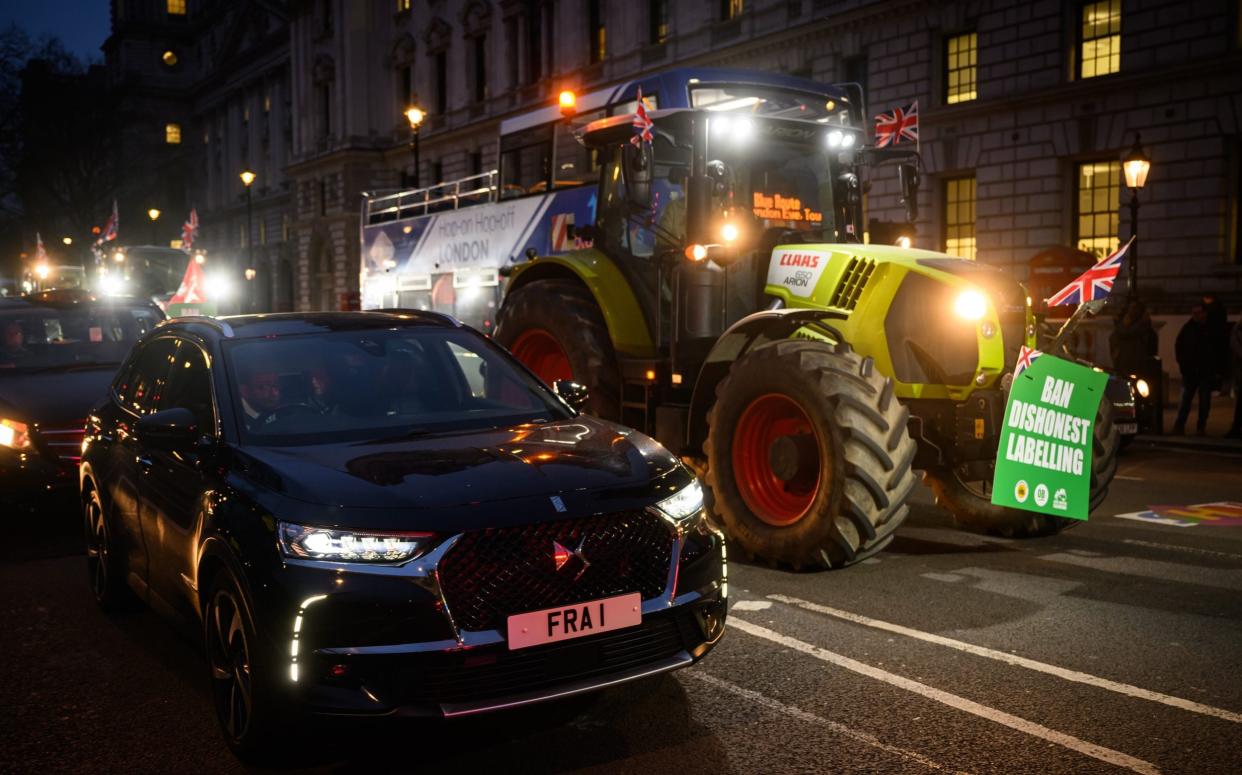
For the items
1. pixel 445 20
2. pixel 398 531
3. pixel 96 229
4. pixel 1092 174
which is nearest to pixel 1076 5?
pixel 1092 174

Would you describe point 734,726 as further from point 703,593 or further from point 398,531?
point 398,531

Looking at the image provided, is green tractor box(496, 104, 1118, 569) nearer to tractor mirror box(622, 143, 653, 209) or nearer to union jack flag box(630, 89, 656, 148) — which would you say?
tractor mirror box(622, 143, 653, 209)

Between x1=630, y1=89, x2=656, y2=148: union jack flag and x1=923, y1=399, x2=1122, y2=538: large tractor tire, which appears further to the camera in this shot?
x1=630, y1=89, x2=656, y2=148: union jack flag

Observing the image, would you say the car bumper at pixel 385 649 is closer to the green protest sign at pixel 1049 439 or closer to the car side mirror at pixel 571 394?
the car side mirror at pixel 571 394

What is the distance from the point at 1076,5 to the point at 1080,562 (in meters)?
21.8

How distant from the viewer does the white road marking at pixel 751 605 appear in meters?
6.66

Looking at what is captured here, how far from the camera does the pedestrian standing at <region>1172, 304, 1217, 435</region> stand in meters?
16.9

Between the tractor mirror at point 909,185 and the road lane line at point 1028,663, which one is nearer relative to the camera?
the road lane line at point 1028,663

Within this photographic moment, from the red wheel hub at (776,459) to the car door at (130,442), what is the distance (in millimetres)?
3640

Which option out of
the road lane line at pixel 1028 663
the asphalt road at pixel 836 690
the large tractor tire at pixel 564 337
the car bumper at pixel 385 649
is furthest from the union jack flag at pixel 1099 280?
the car bumper at pixel 385 649

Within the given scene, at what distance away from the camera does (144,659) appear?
5.96m

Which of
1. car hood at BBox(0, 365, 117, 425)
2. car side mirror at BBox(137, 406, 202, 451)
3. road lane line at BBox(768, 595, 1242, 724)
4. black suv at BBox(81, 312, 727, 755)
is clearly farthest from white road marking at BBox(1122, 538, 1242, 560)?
car hood at BBox(0, 365, 117, 425)

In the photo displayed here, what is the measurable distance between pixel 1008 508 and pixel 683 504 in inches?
184

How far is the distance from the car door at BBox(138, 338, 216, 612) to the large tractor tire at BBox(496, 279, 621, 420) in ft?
15.2
